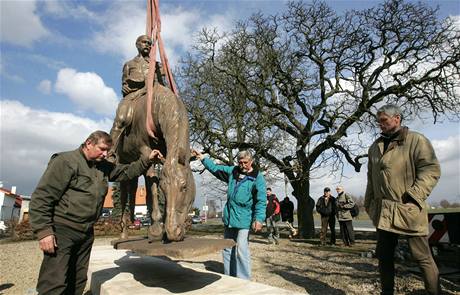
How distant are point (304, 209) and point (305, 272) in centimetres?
1071

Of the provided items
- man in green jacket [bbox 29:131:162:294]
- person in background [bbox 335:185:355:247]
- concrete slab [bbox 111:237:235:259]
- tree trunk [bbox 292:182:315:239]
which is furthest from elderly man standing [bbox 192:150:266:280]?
tree trunk [bbox 292:182:315:239]

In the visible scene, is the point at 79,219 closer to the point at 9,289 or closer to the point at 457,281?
the point at 9,289

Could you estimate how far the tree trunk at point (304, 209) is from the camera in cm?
1686

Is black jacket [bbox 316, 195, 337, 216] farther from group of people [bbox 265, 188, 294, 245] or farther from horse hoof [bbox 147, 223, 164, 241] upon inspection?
horse hoof [bbox 147, 223, 164, 241]

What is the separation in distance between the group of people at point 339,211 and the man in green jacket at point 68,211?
931 cm

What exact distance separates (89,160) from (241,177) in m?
2.32

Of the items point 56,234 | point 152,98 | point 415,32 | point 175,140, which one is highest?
point 415,32

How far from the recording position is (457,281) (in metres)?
5.28

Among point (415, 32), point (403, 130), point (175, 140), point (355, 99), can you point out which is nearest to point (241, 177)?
point (175, 140)

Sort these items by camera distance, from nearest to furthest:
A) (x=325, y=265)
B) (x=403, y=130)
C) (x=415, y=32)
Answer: (x=403, y=130)
(x=325, y=265)
(x=415, y=32)

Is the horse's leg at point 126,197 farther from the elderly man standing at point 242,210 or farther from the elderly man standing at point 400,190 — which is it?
the elderly man standing at point 400,190

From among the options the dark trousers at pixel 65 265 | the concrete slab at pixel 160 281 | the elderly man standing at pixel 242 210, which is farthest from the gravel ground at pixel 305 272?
the dark trousers at pixel 65 265

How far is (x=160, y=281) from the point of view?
4.17 meters

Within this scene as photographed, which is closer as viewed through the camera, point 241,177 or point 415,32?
point 241,177
